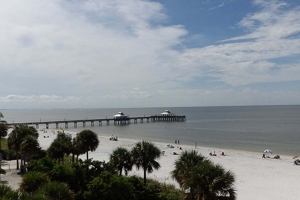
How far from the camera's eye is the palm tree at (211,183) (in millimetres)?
12430

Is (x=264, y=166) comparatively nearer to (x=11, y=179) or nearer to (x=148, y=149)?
(x=148, y=149)

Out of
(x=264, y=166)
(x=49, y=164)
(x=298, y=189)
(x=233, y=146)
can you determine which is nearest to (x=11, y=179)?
(x=49, y=164)

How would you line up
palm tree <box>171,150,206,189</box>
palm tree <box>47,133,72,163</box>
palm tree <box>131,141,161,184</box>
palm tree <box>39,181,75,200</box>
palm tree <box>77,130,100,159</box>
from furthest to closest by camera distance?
1. palm tree <box>77,130,100,159</box>
2. palm tree <box>47,133,72,163</box>
3. palm tree <box>131,141,161,184</box>
4. palm tree <box>171,150,206,189</box>
5. palm tree <box>39,181,75,200</box>

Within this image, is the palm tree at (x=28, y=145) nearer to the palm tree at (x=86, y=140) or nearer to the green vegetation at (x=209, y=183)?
the palm tree at (x=86, y=140)

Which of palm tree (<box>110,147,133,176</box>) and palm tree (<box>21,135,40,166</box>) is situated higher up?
palm tree (<box>21,135,40,166</box>)

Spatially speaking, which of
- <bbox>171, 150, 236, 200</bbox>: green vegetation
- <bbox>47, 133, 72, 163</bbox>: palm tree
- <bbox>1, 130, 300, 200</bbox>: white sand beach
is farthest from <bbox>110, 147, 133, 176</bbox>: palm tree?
<bbox>171, 150, 236, 200</bbox>: green vegetation

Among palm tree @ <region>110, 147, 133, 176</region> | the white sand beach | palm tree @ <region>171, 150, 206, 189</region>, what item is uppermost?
palm tree @ <region>171, 150, 206, 189</region>

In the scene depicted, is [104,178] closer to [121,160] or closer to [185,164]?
[185,164]

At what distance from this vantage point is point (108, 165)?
745 inches

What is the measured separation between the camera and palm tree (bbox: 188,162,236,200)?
40.8 ft

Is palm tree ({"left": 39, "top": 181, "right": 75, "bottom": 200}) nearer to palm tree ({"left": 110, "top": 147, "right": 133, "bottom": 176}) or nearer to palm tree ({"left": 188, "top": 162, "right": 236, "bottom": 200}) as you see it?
palm tree ({"left": 188, "top": 162, "right": 236, "bottom": 200})

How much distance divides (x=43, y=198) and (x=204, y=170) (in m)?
6.78

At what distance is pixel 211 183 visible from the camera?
12.5 meters

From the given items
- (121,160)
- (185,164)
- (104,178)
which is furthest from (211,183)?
(121,160)
